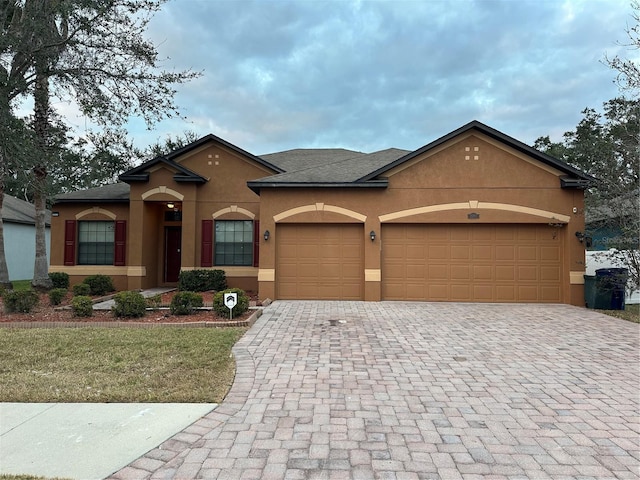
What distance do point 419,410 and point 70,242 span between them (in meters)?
14.8

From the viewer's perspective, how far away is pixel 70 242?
13.9 m

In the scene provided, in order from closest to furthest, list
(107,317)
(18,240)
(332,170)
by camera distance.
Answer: (107,317)
(332,170)
(18,240)

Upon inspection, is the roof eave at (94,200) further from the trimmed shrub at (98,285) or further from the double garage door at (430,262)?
the double garage door at (430,262)

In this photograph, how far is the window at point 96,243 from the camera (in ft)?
45.7

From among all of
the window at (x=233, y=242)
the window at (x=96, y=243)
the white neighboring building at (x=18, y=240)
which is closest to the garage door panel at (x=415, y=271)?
the window at (x=233, y=242)

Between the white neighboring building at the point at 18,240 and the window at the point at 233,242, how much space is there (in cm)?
1254

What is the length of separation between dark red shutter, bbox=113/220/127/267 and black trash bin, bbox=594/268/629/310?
51.0 feet

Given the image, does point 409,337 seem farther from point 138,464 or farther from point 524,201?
point 524,201

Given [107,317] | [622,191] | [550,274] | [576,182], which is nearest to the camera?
[107,317]

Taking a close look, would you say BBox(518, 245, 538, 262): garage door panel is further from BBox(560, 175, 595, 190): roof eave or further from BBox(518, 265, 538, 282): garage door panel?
BBox(560, 175, 595, 190): roof eave

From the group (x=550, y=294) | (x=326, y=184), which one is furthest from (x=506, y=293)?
(x=326, y=184)

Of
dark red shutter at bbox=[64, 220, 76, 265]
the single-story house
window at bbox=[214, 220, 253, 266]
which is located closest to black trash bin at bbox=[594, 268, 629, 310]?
the single-story house

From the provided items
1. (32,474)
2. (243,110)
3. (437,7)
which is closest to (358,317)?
(32,474)

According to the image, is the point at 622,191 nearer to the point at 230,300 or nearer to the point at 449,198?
the point at 449,198
